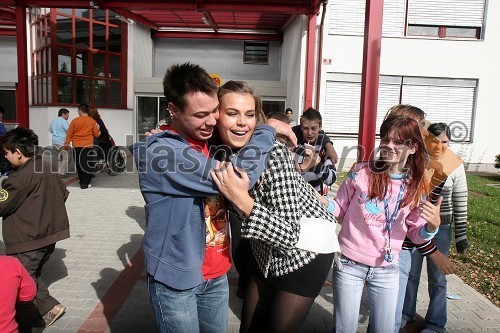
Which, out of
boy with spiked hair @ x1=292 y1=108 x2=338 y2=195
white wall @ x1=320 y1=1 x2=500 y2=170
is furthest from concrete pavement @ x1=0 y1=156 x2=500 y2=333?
white wall @ x1=320 y1=1 x2=500 y2=170

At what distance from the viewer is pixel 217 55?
17.7m

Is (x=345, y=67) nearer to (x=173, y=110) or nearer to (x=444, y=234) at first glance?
(x=444, y=234)

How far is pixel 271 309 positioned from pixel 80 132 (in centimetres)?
843

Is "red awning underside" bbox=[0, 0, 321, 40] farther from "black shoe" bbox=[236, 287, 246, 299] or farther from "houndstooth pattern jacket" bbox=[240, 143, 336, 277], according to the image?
"houndstooth pattern jacket" bbox=[240, 143, 336, 277]

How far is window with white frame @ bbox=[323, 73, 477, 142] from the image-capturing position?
45.2ft

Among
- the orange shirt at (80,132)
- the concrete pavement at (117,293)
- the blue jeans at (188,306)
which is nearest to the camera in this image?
the blue jeans at (188,306)

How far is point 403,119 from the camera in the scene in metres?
2.37

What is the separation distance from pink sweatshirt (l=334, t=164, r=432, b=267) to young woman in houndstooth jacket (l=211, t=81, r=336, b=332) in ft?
1.78

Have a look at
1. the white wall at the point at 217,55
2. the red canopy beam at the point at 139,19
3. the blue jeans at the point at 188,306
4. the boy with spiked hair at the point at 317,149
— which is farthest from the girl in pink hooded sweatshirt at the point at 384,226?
the white wall at the point at 217,55

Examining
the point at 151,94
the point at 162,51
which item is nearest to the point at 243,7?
the point at 151,94

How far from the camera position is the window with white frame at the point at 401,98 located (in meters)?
13.8

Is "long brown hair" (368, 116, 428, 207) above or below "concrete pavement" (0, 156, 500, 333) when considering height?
above

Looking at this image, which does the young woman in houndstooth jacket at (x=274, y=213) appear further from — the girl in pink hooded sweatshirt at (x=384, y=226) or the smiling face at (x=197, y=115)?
the girl in pink hooded sweatshirt at (x=384, y=226)

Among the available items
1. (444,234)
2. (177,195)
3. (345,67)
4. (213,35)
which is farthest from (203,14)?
(177,195)
